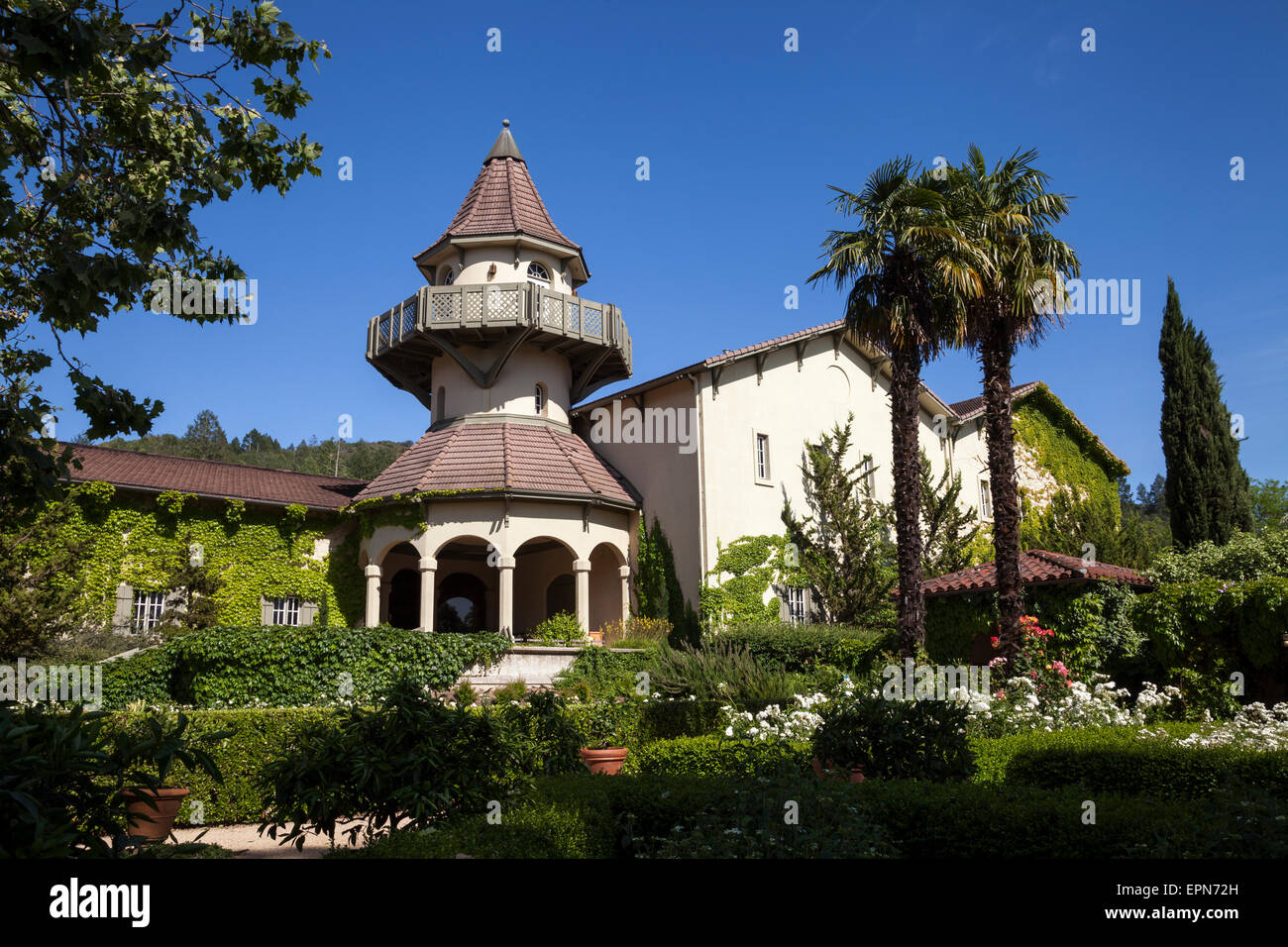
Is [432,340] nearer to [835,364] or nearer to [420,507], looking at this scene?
[420,507]

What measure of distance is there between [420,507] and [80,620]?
7928 mm

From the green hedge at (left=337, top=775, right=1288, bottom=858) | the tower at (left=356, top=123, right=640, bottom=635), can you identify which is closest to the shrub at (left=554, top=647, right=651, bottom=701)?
the tower at (left=356, top=123, right=640, bottom=635)

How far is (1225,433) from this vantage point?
27.5 metres

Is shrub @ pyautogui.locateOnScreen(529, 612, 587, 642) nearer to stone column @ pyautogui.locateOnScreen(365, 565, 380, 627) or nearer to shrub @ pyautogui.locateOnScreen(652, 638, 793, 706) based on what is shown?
shrub @ pyautogui.locateOnScreen(652, 638, 793, 706)

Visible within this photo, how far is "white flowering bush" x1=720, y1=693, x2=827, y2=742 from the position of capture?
12.5 meters

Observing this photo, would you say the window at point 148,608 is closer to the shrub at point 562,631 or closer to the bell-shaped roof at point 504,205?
the shrub at point 562,631

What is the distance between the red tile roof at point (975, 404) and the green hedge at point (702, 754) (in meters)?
22.1

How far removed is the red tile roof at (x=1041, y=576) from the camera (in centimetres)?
1902
